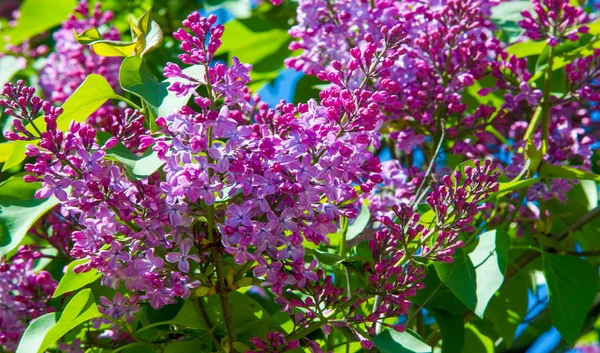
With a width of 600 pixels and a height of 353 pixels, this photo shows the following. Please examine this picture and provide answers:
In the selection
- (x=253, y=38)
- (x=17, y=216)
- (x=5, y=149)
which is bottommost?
(x=253, y=38)

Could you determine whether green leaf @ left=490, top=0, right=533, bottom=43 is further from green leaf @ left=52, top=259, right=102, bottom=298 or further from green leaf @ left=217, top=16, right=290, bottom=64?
green leaf @ left=52, top=259, right=102, bottom=298

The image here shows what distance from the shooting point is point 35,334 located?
1.49 meters

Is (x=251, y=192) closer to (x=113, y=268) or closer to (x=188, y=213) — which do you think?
(x=188, y=213)

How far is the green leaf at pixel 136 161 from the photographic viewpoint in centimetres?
129

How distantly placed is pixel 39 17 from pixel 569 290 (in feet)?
6.61

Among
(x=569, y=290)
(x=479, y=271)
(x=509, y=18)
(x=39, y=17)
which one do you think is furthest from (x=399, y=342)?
(x=39, y=17)

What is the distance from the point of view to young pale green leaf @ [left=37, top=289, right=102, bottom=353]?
1.42 meters

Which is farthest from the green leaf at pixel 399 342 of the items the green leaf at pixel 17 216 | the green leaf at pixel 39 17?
the green leaf at pixel 39 17

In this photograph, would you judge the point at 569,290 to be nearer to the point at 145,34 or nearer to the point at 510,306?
the point at 510,306

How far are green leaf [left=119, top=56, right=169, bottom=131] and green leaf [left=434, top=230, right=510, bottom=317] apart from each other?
566 millimetres

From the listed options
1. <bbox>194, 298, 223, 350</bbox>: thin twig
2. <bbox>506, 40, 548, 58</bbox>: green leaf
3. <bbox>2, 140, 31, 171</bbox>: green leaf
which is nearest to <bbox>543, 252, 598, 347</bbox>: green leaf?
<bbox>506, 40, 548, 58</bbox>: green leaf

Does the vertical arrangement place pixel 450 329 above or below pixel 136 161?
below

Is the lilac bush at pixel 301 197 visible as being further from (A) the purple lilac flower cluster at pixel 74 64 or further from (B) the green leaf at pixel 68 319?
(A) the purple lilac flower cluster at pixel 74 64

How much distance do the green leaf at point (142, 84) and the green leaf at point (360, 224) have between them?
48 cm
